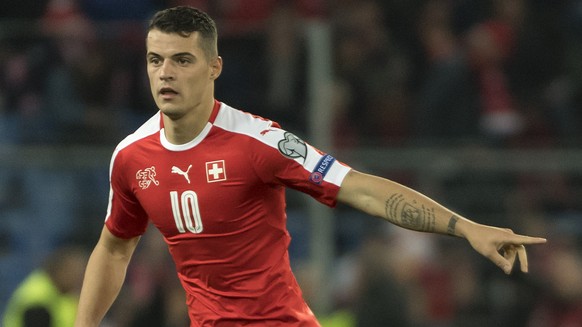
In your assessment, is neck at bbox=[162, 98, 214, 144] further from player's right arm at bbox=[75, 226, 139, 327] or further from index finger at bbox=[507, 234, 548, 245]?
index finger at bbox=[507, 234, 548, 245]

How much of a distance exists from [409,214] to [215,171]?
0.81 m

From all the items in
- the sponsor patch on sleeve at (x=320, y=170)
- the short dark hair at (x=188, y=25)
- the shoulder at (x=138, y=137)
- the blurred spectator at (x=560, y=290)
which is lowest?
the blurred spectator at (x=560, y=290)

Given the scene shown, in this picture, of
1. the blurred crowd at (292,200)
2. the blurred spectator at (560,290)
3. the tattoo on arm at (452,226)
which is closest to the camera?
the tattoo on arm at (452,226)

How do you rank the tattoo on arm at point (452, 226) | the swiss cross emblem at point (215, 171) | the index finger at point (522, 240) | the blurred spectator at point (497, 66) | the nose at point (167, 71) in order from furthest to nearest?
the blurred spectator at point (497, 66), the swiss cross emblem at point (215, 171), the nose at point (167, 71), the tattoo on arm at point (452, 226), the index finger at point (522, 240)

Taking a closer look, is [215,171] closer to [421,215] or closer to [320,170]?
[320,170]

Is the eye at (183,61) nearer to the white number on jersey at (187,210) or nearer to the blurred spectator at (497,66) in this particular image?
the white number on jersey at (187,210)

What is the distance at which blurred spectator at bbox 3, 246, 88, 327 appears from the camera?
8273 mm

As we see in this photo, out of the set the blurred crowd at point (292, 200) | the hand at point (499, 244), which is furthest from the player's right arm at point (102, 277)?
the blurred crowd at point (292, 200)

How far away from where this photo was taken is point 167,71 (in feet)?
15.7

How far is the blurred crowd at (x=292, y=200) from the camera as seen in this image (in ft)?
27.9

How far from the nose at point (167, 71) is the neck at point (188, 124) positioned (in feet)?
0.65

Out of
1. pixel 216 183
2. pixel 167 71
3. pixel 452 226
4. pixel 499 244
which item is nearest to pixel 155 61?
pixel 167 71

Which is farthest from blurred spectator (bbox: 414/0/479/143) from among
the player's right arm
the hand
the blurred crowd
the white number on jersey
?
the hand

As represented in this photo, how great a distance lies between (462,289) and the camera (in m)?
8.72
